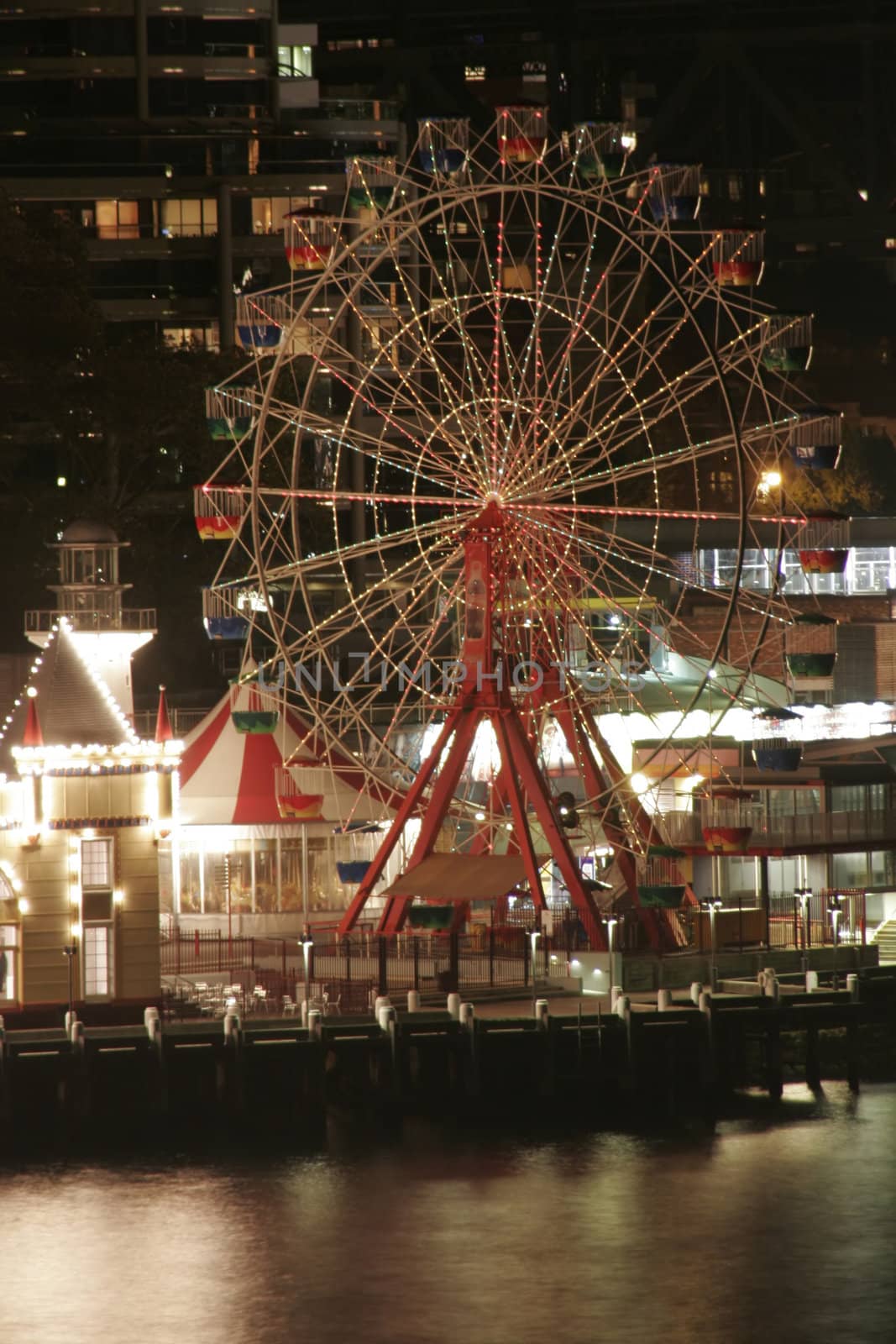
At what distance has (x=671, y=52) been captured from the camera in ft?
431

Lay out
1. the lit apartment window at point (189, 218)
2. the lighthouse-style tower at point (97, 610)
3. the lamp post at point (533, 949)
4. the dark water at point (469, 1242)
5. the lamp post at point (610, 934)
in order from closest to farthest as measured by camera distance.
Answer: the dark water at point (469, 1242) → the lamp post at point (533, 949) → the lamp post at point (610, 934) → the lighthouse-style tower at point (97, 610) → the lit apartment window at point (189, 218)

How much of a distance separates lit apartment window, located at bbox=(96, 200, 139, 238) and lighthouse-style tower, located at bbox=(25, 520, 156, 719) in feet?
173

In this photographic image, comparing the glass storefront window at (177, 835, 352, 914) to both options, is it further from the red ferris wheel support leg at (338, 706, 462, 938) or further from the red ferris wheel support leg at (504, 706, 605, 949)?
the red ferris wheel support leg at (504, 706, 605, 949)

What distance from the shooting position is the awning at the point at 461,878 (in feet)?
175

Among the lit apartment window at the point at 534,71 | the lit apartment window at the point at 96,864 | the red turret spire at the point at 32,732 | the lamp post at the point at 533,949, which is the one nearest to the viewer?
the red turret spire at the point at 32,732

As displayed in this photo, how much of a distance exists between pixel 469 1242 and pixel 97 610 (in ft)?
60.5

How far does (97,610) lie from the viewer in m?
54.1

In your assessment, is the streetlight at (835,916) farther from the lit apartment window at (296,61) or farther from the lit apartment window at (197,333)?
the lit apartment window at (296,61)

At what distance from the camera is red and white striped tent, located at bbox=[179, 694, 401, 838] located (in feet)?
203

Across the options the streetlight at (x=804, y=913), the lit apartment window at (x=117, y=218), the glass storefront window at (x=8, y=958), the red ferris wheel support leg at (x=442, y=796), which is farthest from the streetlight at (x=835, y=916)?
the lit apartment window at (x=117, y=218)

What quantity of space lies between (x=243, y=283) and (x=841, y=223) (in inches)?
1805

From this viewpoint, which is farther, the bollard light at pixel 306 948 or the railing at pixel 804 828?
the railing at pixel 804 828

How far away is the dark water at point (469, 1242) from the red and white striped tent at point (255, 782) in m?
15.1

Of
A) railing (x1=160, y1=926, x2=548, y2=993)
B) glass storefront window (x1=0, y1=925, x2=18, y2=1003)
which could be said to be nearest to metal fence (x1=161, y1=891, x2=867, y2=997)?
railing (x1=160, y1=926, x2=548, y2=993)
